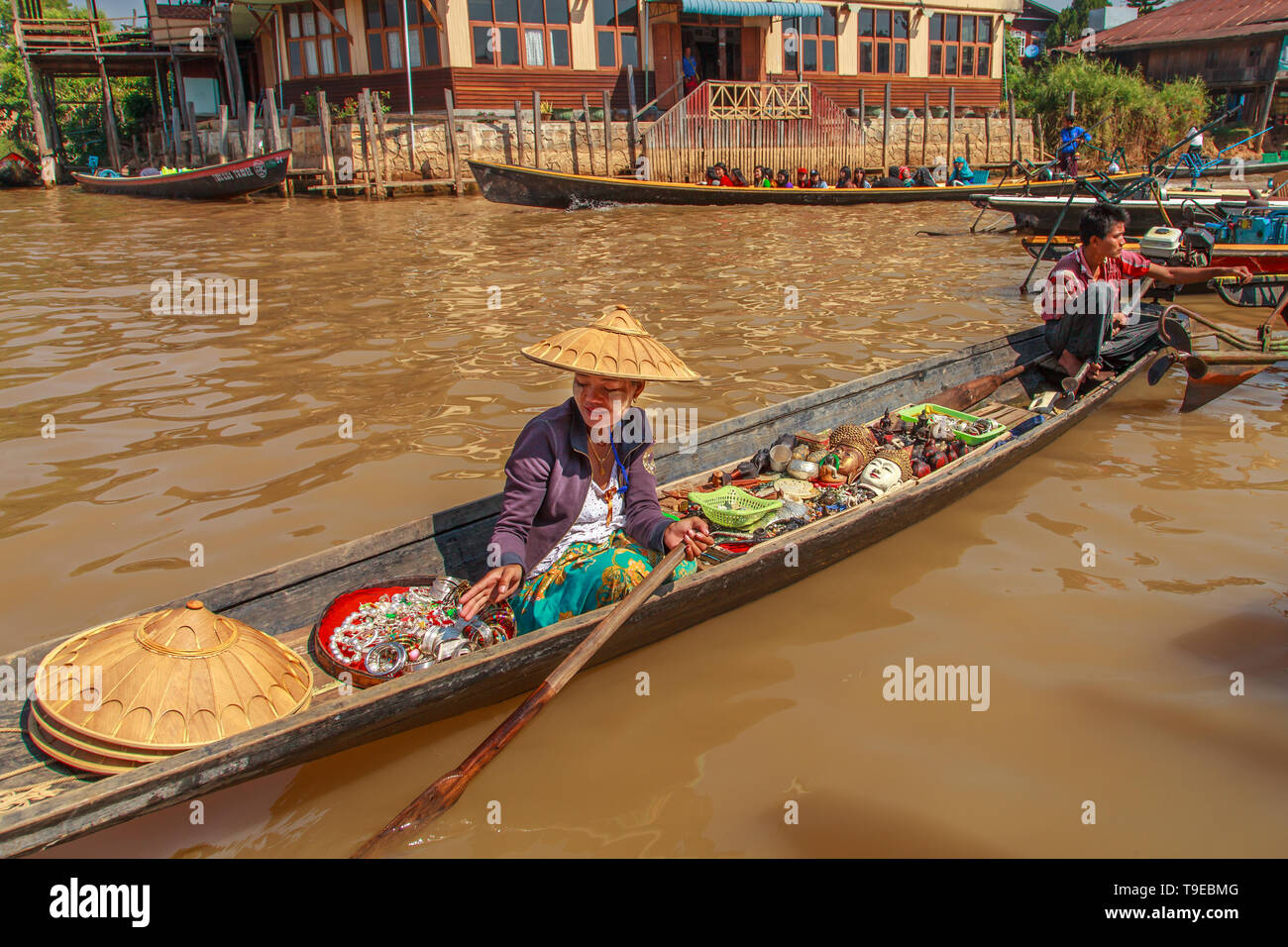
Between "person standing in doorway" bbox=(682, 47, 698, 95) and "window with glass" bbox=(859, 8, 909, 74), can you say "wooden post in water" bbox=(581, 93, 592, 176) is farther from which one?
"window with glass" bbox=(859, 8, 909, 74)

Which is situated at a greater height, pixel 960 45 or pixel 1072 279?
pixel 960 45

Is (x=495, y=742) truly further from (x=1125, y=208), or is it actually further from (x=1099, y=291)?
(x=1125, y=208)

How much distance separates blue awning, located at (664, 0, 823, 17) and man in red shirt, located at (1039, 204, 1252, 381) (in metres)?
16.4

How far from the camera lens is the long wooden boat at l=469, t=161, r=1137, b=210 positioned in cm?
1728

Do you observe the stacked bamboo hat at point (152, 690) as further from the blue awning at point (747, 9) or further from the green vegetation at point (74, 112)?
the green vegetation at point (74, 112)

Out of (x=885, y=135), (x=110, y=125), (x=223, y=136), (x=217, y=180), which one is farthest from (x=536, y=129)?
(x=110, y=125)

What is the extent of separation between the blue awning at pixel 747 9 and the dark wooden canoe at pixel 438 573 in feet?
57.7

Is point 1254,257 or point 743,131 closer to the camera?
point 1254,257

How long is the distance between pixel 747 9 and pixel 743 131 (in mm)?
3009

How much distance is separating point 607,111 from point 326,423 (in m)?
15.4

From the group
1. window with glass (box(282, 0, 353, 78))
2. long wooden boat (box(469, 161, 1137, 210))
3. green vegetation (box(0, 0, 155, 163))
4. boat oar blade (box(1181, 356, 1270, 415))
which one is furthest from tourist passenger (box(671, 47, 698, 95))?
boat oar blade (box(1181, 356, 1270, 415))

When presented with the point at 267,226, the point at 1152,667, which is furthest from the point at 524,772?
the point at 267,226

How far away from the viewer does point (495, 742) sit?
2932mm
